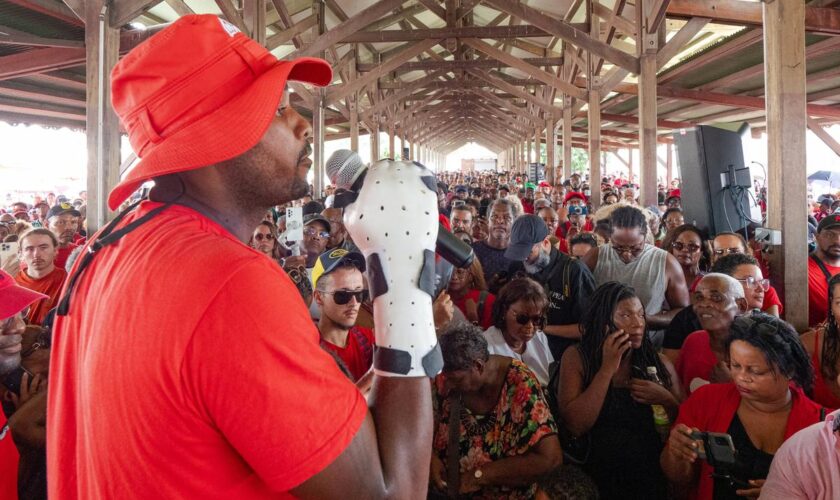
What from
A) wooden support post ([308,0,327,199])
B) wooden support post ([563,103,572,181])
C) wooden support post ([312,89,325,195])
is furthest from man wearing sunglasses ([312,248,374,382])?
wooden support post ([563,103,572,181])

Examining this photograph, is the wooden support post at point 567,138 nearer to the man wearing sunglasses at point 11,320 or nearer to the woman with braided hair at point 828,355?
the woman with braided hair at point 828,355

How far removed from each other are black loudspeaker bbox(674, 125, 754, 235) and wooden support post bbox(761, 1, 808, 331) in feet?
3.67

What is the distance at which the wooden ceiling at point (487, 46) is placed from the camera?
230 inches

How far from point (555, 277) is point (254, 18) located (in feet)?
16.2

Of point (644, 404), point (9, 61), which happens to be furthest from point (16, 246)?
point (644, 404)

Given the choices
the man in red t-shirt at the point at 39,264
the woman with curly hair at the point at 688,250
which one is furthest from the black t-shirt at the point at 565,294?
the man in red t-shirt at the point at 39,264

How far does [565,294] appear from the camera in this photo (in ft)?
11.7

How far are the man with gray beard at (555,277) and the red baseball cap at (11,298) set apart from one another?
2587 millimetres

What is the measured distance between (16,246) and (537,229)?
409cm

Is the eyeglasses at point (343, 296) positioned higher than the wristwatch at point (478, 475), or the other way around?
the eyeglasses at point (343, 296)

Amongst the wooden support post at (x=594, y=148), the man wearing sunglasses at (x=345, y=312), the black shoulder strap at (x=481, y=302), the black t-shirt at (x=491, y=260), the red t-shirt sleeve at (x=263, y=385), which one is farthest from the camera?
the wooden support post at (x=594, y=148)

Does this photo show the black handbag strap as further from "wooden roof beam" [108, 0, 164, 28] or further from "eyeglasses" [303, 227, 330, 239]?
"wooden roof beam" [108, 0, 164, 28]

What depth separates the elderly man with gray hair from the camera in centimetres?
274

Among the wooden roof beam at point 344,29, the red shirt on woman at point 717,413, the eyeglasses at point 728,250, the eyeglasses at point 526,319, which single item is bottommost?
the red shirt on woman at point 717,413
